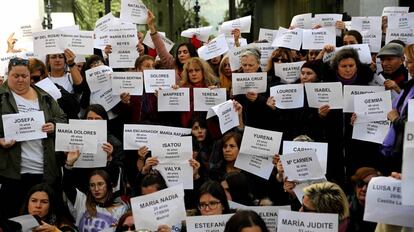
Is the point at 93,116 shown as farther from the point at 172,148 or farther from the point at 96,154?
the point at 172,148

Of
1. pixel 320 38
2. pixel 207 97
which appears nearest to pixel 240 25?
pixel 320 38

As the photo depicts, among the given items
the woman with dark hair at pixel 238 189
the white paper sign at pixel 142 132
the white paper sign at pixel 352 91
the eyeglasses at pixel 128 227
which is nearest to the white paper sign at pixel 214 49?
the white paper sign at pixel 142 132

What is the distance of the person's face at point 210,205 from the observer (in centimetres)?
603

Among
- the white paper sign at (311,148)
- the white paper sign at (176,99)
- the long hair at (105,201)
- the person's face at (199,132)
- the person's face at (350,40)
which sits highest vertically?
the person's face at (350,40)

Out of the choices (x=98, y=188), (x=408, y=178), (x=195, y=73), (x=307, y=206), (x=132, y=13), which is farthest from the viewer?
(x=132, y=13)

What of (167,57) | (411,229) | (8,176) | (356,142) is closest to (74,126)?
(8,176)

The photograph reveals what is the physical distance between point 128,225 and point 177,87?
194 cm

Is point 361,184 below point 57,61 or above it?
below

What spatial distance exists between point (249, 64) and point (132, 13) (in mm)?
1860

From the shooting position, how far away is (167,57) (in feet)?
28.6

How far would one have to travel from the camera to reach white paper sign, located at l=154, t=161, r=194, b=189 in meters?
6.83

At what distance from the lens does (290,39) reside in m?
8.63

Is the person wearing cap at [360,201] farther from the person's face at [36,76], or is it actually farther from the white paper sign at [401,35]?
the person's face at [36,76]

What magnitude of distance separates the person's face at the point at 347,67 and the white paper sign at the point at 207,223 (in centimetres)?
245
